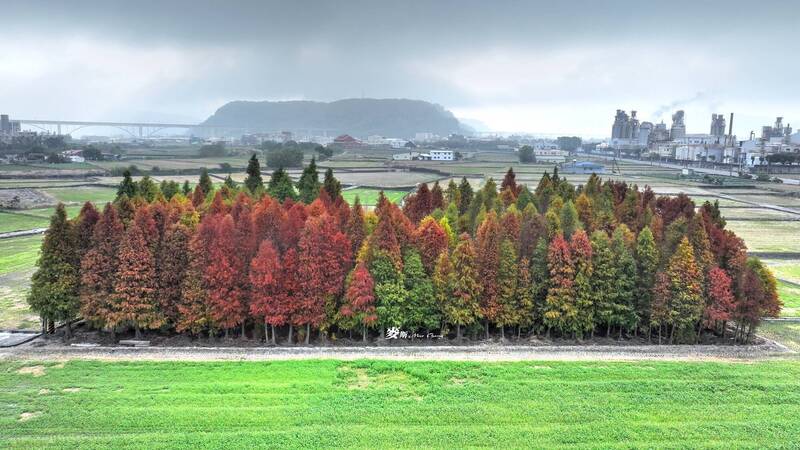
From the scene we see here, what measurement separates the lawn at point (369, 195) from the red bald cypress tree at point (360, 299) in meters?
53.7

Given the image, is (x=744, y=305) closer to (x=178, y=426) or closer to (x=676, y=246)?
(x=676, y=246)

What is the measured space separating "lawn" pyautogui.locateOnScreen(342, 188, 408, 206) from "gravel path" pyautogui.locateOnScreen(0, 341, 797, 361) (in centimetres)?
5541

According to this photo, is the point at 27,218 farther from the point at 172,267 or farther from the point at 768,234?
the point at 768,234

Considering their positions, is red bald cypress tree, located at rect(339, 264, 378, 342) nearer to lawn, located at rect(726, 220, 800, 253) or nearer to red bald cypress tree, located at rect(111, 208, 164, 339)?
red bald cypress tree, located at rect(111, 208, 164, 339)

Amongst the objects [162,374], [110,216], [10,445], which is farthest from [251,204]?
[10,445]

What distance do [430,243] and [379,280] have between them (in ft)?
13.2

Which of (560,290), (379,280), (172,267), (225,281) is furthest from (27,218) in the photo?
(560,290)

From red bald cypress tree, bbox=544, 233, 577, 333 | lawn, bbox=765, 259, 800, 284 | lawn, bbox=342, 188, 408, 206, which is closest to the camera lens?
red bald cypress tree, bbox=544, 233, 577, 333

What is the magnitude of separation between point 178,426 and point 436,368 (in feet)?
40.6

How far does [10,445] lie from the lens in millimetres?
21766

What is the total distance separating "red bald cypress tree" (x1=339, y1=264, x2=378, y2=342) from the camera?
33.4 meters

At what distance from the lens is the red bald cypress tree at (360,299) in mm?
33438

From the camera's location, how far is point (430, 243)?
36.0 metres

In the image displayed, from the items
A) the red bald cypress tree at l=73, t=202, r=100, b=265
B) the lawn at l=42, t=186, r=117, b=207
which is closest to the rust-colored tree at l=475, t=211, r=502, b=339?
the red bald cypress tree at l=73, t=202, r=100, b=265
